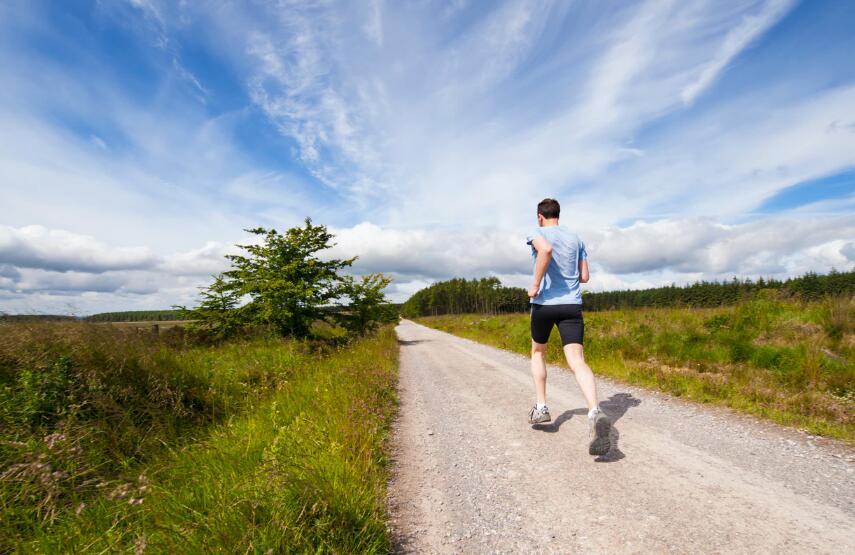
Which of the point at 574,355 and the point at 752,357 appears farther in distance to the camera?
the point at 752,357

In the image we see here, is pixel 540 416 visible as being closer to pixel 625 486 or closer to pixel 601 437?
pixel 601 437

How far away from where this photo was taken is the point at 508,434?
13.7 feet

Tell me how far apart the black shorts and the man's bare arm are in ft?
0.72

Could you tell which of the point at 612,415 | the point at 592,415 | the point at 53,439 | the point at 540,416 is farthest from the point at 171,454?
the point at 612,415

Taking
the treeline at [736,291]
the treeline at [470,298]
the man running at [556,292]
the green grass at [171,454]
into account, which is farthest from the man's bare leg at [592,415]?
the treeline at [470,298]

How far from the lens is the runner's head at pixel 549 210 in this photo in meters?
4.14

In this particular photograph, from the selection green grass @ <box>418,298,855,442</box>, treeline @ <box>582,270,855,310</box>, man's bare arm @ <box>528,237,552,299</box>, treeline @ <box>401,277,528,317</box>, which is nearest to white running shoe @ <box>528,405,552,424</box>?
man's bare arm @ <box>528,237,552,299</box>

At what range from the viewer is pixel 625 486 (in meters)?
2.81

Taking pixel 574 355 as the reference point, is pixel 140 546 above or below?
below

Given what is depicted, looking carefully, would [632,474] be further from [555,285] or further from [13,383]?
[13,383]

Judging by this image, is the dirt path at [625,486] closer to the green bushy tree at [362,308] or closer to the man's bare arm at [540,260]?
the man's bare arm at [540,260]

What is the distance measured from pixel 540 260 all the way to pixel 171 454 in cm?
422

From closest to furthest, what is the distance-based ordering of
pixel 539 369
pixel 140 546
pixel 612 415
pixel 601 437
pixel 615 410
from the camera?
pixel 140 546 → pixel 601 437 → pixel 539 369 → pixel 612 415 → pixel 615 410

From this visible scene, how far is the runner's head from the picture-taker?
4.14 meters
